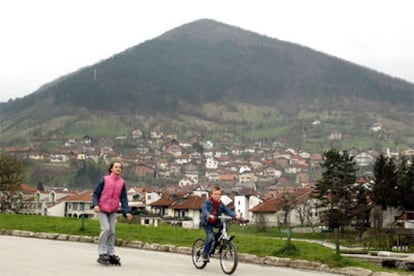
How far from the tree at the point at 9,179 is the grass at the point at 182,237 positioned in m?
30.3

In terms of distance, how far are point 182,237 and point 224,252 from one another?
20.5ft

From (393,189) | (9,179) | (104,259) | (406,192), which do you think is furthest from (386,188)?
(104,259)

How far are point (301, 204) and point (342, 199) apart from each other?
22.6m

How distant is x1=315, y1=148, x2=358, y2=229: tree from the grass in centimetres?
4646

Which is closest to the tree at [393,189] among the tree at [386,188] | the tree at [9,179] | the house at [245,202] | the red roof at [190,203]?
the tree at [386,188]

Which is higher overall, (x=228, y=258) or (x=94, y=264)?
(x=228, y=258)

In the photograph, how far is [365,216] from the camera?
231 feet

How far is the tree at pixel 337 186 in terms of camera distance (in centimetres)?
6756

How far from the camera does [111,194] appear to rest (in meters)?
12.5

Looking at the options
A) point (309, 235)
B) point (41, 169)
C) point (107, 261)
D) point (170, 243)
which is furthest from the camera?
point (41, 169)

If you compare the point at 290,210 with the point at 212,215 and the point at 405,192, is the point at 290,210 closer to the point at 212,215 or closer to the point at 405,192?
the point at 405,192

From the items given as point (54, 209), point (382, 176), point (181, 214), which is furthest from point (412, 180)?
point (54, 209)

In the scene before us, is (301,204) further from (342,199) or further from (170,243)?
(170,243)

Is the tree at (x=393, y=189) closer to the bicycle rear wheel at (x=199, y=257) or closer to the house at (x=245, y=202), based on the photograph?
the house at (x=245, y=202)
